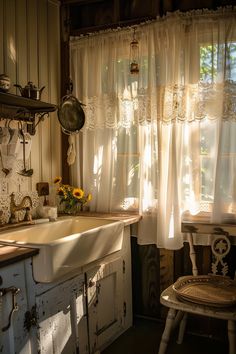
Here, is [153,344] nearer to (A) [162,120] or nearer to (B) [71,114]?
(A) [162,120]

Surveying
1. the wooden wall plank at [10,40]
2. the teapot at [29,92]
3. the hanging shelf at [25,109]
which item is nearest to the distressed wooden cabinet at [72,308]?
the hanging shelf at [25,109]

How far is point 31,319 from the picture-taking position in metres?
1.74

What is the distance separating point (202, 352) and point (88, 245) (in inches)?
41.3

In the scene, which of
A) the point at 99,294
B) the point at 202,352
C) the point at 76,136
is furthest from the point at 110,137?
the point at 202,352

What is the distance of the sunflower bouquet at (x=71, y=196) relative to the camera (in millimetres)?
2666

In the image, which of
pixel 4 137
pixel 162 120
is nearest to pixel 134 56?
pixel 162 120

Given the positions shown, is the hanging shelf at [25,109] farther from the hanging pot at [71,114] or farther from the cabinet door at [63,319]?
the cabinet door at [63,319]

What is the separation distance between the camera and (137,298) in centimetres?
279

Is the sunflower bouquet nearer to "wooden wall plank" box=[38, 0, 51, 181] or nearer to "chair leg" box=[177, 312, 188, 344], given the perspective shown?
"wooden wall plank" box=[38, 0, 51, 181]

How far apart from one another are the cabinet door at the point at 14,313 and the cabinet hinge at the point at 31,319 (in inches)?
0.7

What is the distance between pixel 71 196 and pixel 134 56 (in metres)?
1.05

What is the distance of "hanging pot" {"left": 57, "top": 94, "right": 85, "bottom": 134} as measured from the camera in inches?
104

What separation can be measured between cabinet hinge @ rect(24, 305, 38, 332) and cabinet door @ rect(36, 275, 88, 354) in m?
0.02

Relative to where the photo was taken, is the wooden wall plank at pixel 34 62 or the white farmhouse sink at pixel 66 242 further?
the wooden wall plank at pixel 34 62
